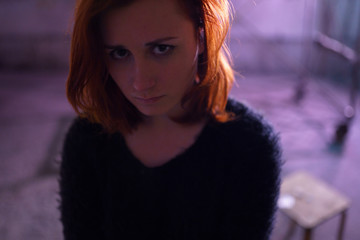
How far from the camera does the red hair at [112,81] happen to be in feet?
2.06

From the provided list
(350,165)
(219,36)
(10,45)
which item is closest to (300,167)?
(350,165)

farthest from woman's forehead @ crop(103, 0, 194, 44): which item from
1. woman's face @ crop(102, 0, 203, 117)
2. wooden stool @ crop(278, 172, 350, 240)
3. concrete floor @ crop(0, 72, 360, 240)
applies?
wooden stool @ crop(278, 172, 350, 240)

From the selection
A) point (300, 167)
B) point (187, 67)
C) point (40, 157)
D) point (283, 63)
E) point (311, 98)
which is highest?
point (283, 63)

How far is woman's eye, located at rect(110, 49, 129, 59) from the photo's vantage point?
666 millimetres

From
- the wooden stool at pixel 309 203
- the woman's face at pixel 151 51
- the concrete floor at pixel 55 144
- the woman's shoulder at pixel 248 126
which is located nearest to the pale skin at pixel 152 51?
the woman's face at pixel 151 51

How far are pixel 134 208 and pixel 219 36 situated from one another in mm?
496

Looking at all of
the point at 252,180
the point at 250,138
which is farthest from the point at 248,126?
the point at 252,180

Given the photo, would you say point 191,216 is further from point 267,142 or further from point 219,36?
point 219,36

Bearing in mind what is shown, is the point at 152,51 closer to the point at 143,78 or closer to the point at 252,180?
the point at 143,78

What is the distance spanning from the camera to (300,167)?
239 cm

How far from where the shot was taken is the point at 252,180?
0.78m

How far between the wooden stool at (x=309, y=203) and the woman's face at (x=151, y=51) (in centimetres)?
104

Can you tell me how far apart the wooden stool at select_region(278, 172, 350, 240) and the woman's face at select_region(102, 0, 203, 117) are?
1.04 m

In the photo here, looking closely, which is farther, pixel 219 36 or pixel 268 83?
pixel 268 83
